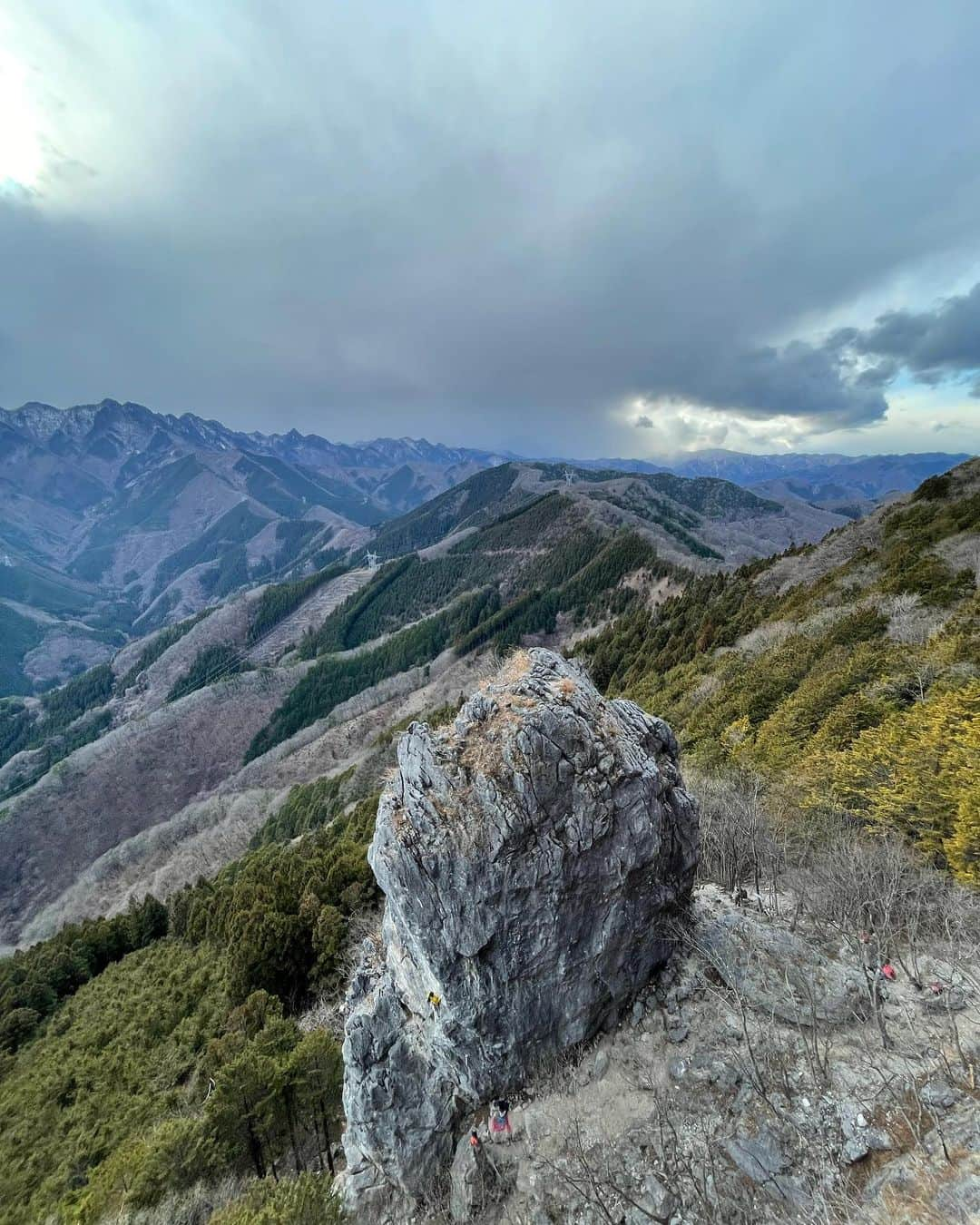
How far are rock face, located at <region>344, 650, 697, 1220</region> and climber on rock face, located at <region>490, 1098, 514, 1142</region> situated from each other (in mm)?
364

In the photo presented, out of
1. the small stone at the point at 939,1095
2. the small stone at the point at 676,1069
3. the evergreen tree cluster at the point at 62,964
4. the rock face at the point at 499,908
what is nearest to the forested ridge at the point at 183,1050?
the evergreen tree cluster at the point at 62,964

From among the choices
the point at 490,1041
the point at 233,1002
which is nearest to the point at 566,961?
the point at 490,1041

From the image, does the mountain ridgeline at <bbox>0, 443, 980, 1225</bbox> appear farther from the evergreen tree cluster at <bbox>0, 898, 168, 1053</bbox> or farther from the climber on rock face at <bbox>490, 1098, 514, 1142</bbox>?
the climber on rock face at <bbox>490, 1098, 514, 1142</bbox>

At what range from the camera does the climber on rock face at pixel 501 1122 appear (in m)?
14.2

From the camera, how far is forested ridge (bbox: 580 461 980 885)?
701 inches

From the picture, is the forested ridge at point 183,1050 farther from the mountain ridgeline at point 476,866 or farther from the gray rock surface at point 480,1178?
the gray rock surface at point 480,1178

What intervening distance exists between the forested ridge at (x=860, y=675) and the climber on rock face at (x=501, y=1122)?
15.1 metres

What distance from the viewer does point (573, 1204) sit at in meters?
12.1

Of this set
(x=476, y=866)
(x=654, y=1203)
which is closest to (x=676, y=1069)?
(x=654, y=1203)

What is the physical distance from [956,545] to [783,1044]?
44.3 meters

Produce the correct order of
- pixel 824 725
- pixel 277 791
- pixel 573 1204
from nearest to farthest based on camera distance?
pixel 573 1204, pixel 824 725, pixel 277 791

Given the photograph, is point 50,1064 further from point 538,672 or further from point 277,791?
point 277,791

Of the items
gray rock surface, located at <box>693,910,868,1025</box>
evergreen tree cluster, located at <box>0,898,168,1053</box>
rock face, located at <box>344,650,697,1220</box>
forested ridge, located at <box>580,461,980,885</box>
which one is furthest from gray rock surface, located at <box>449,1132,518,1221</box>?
evergreen tree cluster, located at <box>0,898,168,1053</box>

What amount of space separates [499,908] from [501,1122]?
6.39m
